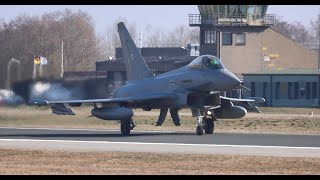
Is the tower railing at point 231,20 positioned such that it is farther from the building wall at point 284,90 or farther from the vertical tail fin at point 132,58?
the vertical tail fin at point 132,58

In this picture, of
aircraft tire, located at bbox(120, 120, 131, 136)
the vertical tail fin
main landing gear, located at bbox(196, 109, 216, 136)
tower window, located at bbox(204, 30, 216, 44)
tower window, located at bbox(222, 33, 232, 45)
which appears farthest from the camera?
tower window, located at bbox(222, 33, 232, 45)

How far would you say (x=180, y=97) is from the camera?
33.7 metres

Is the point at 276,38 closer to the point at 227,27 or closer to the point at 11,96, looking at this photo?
the point at 227,27

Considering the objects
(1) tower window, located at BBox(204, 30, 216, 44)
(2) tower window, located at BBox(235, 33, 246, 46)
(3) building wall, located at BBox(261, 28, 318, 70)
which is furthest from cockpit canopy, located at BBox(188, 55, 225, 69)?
(3) building wall, located at BBox(261, 28, 318, 70)

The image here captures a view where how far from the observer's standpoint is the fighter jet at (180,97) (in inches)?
1292

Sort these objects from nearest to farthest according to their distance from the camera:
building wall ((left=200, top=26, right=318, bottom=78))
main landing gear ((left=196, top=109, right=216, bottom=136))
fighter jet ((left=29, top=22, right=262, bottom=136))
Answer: fighter jet ((left=29, top=22, right=262, bottom=136)) → main landing gear ((left=196, top=109, right=216, bottom=136)) → building wall ((left=200, top=26, right=318, bottom=78))

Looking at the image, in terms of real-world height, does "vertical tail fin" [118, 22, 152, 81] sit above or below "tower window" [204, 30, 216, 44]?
below

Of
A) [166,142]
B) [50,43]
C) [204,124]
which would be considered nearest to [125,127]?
[204,124]

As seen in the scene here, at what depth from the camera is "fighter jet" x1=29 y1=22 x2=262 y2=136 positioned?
3281 centimetres

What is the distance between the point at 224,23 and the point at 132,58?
47.4 meters

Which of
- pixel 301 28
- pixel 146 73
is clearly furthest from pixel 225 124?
pixel 301 28

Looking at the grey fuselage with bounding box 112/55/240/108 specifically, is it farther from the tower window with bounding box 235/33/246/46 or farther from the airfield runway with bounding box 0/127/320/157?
the tower window with bounding box 235/33/246/46

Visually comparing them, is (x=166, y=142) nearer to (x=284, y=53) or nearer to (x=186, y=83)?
(x=186, y=83)

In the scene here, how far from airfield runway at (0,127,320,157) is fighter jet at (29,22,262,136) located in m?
0.85
